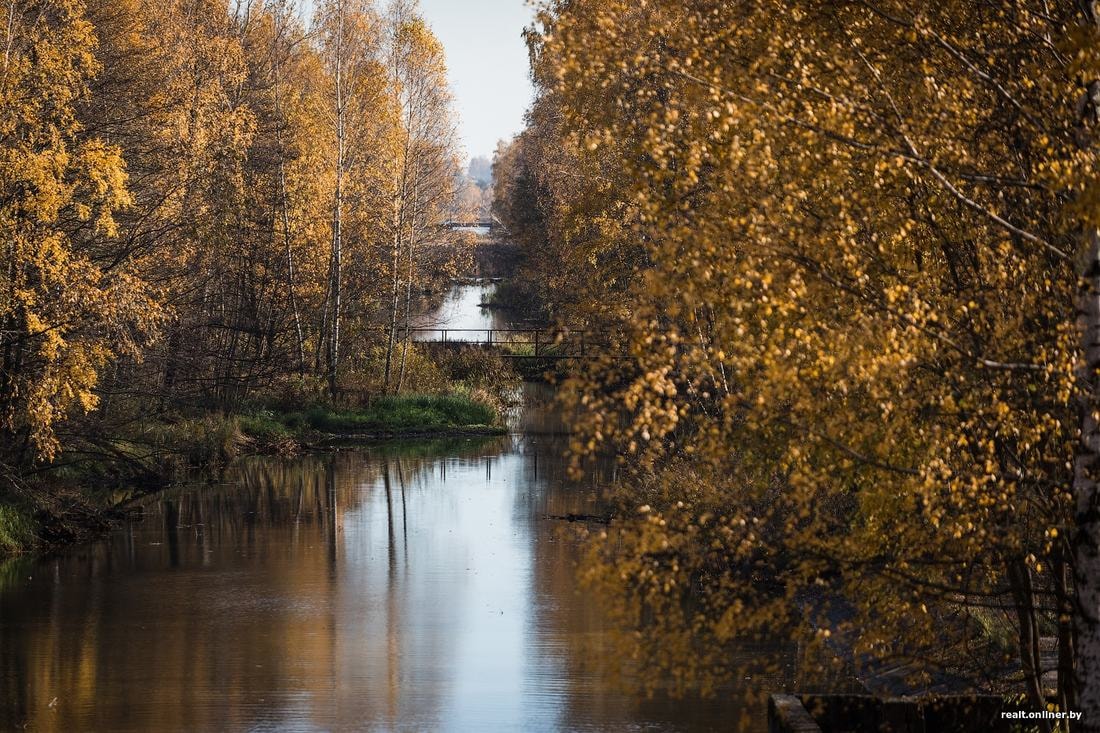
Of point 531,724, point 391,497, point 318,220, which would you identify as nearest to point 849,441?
point 531,724

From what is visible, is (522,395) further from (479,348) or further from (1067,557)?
(1067,557)

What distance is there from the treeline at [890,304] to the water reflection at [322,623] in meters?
1.61

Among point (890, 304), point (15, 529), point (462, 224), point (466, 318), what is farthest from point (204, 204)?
point (466, 318)

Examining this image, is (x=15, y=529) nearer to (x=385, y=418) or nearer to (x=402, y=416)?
(x=385, y=418)

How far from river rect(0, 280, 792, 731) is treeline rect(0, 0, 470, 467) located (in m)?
2.10

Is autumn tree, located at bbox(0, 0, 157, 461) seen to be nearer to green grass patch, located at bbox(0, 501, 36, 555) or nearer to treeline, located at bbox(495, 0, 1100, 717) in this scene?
green grass patch, located at bbox(0, 501, 36, 555)

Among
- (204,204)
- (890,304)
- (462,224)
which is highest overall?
(462,224)

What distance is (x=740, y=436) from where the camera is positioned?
8539 millimetres

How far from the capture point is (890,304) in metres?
6.82

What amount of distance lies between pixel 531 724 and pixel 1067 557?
16.6ft

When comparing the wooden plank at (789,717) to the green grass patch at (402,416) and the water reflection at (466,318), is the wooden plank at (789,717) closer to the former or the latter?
the green grass patch at (402,416)

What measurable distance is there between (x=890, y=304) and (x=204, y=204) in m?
19.0

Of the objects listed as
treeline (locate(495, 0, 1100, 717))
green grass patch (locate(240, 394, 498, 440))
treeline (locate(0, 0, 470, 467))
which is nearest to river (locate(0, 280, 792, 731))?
treeline (locate(495, 0, 1100, 717))

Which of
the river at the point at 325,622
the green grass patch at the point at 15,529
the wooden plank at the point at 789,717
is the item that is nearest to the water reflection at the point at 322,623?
the river at the point at 325,622
